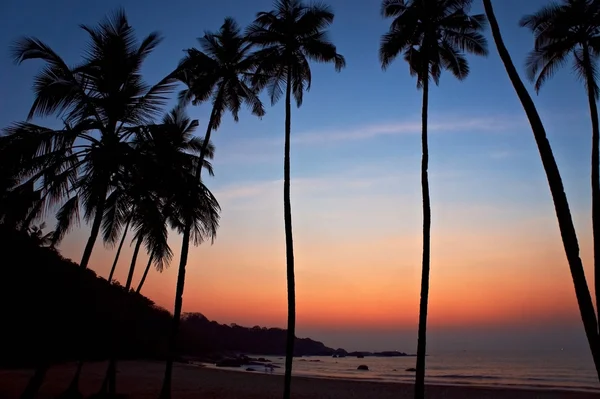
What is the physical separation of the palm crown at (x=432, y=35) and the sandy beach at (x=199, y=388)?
16729 millimetres

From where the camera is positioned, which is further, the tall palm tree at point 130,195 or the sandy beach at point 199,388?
the sandy beach at point 199,388

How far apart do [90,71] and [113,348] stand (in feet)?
33.9

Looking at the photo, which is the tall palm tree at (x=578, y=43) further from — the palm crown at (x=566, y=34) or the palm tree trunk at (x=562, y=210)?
the palm tree trunk at (x=562, y=210)

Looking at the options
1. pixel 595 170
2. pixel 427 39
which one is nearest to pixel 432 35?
pixel 427 39

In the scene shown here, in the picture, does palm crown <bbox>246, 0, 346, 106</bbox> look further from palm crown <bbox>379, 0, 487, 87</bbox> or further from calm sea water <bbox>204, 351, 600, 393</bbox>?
calm sea water <bbox>204, 351, 600, 393</bbox>

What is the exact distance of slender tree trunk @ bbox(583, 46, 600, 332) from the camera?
16078 millimetres

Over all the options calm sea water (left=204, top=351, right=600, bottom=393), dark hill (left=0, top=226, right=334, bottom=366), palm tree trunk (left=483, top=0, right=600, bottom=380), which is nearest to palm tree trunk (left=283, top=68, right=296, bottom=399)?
dark hill (left=0, top=226, right=334, bottom=366)

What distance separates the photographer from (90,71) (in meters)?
13.1

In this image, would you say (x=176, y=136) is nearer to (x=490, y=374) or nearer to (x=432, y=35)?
(x=432, y=35)

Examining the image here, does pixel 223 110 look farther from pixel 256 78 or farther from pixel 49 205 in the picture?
pixel 49 205

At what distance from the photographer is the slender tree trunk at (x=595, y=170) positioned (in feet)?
52.7

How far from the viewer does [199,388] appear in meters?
27.4

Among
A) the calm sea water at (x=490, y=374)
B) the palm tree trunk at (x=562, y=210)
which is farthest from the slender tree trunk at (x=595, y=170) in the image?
the calm sea water at (x=490, y=374)

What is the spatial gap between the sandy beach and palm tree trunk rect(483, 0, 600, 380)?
58.9 feet
